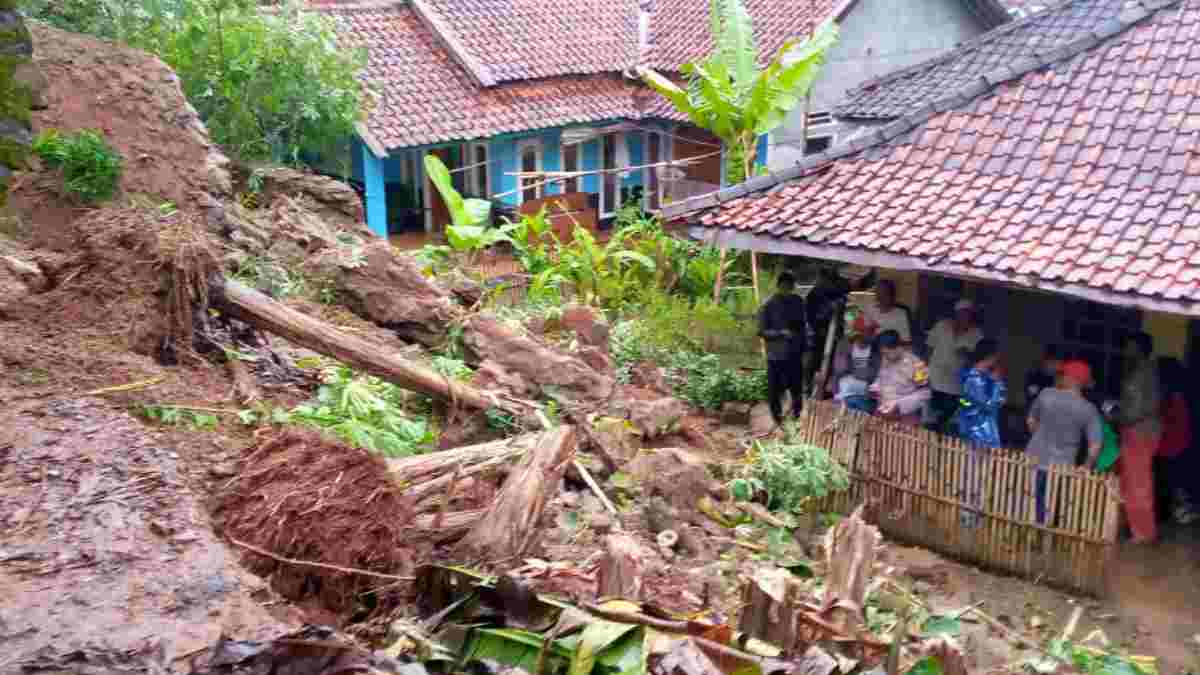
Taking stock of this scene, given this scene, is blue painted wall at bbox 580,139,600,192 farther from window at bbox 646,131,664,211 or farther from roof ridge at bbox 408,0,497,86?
roof ridge at bbox 408,0,497,86

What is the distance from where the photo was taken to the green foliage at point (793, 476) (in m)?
9.16

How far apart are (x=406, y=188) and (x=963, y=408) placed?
1449 cm

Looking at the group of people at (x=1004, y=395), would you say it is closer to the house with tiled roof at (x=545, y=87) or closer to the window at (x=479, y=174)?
the house with tiled roof at (x=545, y=87)

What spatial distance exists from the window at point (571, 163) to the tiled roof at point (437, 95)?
3.25ft

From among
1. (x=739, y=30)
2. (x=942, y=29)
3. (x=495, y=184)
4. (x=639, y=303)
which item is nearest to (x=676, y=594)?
(x=639, y=303)

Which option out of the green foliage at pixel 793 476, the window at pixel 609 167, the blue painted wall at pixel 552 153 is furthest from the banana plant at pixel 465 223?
the green foliage at pixel 793 476

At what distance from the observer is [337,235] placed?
1220 centimetres

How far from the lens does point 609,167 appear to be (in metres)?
23.3

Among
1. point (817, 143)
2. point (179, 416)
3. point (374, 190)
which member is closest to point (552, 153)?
point (374, 190)

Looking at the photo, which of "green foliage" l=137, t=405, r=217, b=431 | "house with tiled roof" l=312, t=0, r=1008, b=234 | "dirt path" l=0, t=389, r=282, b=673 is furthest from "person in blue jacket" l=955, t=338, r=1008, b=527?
"house with tiled roof" l=312, t=0, r=1008, b=234

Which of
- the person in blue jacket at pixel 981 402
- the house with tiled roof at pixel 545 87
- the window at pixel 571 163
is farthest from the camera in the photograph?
the window at pixel 571 163

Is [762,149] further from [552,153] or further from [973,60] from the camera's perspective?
[973,60]

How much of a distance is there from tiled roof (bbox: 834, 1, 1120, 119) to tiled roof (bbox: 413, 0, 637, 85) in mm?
7304

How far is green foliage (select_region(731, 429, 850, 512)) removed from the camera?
9.16 meters
